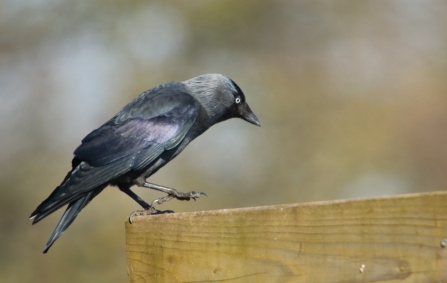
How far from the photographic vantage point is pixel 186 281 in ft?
9.89

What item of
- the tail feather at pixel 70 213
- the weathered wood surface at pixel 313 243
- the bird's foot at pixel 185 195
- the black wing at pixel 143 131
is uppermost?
the black wing at pixel 143 131

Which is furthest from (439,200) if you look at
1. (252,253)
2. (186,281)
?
(186,281)

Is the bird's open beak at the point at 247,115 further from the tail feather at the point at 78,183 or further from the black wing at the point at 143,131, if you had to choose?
the tail feather at the point at 78,183

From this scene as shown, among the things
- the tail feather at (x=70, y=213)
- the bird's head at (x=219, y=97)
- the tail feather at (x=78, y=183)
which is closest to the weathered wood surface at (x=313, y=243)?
the tail feather at (x=78, y=183)

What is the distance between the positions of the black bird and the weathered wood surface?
1.48 meters

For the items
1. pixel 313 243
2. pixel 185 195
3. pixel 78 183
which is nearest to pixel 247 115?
pixel 185 195

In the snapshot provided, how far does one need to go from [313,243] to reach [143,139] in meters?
2.94

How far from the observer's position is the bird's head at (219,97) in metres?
5.85

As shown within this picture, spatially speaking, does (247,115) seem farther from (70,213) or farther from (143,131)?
(70,213)

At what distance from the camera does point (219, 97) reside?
233 inches

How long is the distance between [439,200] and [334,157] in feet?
23.2

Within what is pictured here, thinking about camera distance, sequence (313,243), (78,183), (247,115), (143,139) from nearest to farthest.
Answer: (313,243) → (78,183) → (143,139) → (247,115)

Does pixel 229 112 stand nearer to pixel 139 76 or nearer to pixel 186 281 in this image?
pixel 186 281

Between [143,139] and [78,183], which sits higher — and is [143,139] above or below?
above
